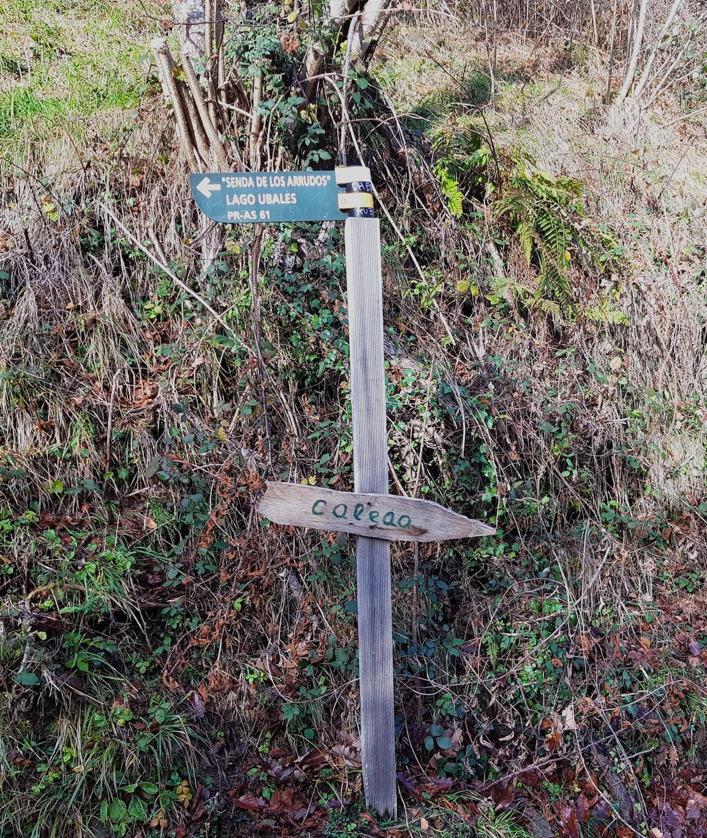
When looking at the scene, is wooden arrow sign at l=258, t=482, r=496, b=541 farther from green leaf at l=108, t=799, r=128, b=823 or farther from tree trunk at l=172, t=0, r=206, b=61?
tree trunk at l=172, t=0, r=206, b=61

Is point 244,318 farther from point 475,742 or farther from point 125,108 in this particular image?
point 475,742

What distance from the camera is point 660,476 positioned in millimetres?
5043

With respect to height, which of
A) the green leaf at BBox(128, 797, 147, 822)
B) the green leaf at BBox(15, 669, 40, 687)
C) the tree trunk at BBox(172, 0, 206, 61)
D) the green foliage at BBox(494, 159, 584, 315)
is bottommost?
the green leaf at BBox(128, 797, 147, 822)

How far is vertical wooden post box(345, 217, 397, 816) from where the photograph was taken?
9.62 feet

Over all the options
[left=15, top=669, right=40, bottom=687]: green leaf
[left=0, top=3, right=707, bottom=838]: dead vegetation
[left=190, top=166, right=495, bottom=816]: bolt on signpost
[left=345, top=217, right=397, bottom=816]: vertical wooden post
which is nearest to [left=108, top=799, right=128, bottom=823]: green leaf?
[left=0, top=3, right=707, bottom=838]: dead vegetation

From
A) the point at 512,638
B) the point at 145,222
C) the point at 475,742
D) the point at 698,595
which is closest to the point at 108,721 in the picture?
the point at 475,742

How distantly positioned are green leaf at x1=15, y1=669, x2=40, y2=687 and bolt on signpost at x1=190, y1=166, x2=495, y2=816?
1.41m

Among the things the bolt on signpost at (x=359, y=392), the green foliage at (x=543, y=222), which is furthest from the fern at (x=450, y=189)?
the bolt on signpost at (x=359, y=392)

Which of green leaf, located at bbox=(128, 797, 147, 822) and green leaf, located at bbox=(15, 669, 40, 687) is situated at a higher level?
green leaf, located at bbox=(15, 669, 40, 687)

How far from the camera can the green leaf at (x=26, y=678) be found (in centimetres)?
319

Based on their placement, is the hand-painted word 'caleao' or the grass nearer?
the hand-painted word 'caleao'

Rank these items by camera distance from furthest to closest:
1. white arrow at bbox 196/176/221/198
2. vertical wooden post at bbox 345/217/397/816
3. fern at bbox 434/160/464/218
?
1. fern at bbox 434/160/464/218
2. vertical wooden post at bbox 345/217/397/816
3. white arrow at bbox 196/176/221/198

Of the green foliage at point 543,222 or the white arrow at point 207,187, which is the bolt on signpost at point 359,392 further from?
the green foliage at point 543,222

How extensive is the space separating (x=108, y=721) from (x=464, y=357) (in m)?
3.10
